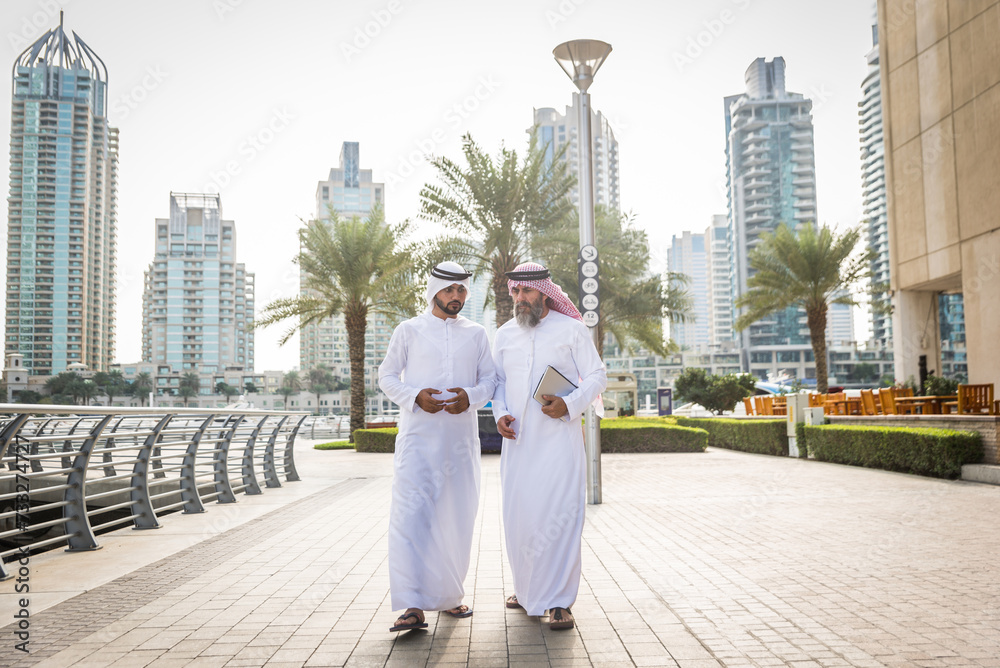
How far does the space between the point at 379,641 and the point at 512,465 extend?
1145mm

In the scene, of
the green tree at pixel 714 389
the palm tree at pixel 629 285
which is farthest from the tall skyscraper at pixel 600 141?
the palm tree at pixel 629 285

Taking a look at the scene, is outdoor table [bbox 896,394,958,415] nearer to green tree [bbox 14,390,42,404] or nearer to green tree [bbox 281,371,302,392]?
green tree [bbox 14,390,42,404]

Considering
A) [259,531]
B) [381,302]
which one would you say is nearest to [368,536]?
[259,531]

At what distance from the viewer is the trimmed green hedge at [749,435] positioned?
728 inches

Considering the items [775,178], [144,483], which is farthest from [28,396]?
[775,178]

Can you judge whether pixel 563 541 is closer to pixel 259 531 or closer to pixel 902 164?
pixel 259 531

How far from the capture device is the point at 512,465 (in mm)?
4234

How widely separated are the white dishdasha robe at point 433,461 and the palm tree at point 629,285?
802 inches

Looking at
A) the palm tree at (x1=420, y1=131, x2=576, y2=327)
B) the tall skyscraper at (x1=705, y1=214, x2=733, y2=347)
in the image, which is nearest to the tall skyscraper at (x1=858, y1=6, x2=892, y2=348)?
the tall skyscraper at (x1=705, y1=214, x2=733, y2=347)

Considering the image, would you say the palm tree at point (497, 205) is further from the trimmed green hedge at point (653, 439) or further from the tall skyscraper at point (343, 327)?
the tall skyscraper at point (343, 327)

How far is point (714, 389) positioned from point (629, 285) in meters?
10.5

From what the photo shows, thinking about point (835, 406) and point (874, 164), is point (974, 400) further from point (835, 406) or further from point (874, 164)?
point (874, 164)

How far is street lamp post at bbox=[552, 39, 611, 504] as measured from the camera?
900 cm

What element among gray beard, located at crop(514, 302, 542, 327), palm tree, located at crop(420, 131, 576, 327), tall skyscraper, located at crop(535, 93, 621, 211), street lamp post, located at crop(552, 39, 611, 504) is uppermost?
tall skyscraper, located at crop(535, 93, 621, 211)
